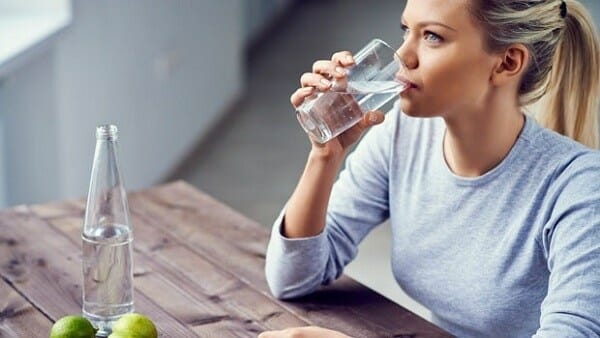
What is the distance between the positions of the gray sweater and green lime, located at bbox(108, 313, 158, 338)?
0.28 meters

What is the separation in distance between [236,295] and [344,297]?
162 millimetres

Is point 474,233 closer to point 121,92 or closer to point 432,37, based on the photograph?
point 432,37

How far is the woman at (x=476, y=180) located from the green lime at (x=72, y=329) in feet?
0.80

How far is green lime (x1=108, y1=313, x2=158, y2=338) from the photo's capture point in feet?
4.39

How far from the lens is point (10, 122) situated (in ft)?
9.33

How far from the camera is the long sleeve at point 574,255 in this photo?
4.47 ft

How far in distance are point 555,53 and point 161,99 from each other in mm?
2518

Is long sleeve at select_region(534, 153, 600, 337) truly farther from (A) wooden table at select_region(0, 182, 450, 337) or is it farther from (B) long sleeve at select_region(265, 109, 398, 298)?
(B) long sleeve at select_region(265, 109, 398, 298)

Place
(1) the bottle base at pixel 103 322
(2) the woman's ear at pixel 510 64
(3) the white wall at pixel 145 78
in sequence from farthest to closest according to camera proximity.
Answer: (3) the white wall at pixel 145 78 → (2) the woman's ear at pixel 510 64 → (1) the bottle base at pixel 103 322

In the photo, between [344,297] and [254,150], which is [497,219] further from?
[254,150]

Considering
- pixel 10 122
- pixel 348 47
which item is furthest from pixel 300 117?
pixel 348 47

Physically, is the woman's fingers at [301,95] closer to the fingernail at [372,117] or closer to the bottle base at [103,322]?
the fingernail at [372,117]

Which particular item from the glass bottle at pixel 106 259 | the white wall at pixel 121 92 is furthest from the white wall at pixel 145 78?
the glass bottle at pixel 106 259

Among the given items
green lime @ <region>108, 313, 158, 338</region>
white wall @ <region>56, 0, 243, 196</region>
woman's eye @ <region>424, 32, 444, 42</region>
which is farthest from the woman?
white wall @ <region>56, 0, 243, 196</region>
